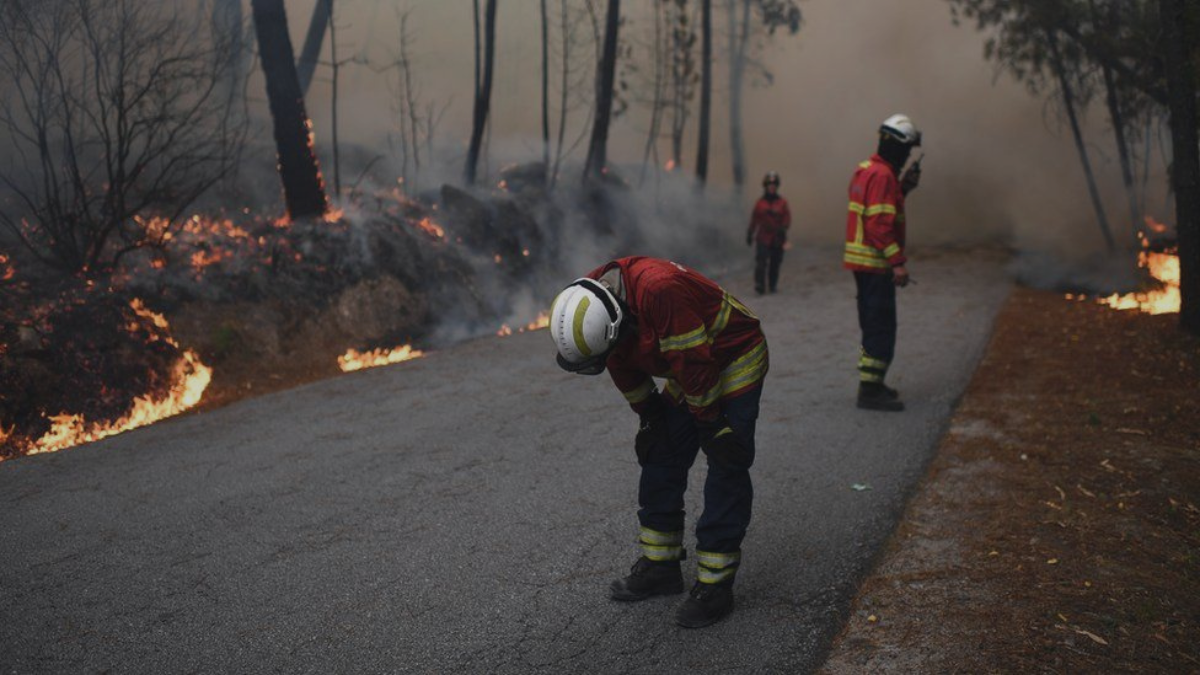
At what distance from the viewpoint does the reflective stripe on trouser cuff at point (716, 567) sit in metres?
3.81

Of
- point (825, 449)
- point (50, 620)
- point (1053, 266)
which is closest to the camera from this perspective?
point (50, 620)

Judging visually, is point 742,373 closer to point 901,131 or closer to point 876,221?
point 876,221

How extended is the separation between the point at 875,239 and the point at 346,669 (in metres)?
5.09

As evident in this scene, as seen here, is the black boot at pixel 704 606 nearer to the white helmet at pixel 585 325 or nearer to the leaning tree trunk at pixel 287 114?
the white helmet at pixel 585 325

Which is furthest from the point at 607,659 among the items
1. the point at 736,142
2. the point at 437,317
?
the point at 736,142

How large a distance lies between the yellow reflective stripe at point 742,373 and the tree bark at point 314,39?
12.1m

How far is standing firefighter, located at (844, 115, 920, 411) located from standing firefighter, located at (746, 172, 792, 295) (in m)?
7.08

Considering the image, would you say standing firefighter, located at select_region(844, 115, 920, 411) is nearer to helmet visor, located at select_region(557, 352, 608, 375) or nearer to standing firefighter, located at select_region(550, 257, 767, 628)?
standing firefighter, located at select_region(550, 257, 767, 628)

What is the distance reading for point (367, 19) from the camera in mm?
16688

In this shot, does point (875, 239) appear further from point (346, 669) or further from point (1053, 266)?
point (1053, 266)

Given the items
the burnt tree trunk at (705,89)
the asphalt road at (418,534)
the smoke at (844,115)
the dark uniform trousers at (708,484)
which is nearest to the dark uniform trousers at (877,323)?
the asphalt road at (418,534)

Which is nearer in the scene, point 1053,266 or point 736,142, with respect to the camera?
point 1053,266

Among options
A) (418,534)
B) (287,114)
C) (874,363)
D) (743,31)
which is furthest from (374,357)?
(743,31)

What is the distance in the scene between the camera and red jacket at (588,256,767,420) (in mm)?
3600
